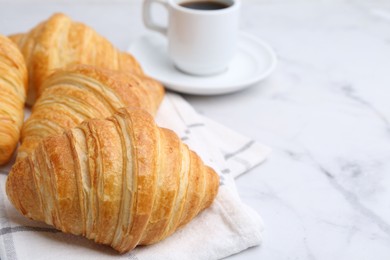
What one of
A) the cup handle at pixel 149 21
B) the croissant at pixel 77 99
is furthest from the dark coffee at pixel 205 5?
the croissant at pixel 77 99

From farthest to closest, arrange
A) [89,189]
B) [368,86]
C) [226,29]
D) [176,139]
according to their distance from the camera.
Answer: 1. [368,86]
2. [226,29]
3. [176,139]
4. [89,189]

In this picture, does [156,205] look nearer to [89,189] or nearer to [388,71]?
[89,189]

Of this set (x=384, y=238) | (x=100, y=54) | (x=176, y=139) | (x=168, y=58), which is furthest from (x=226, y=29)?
(x=384, y=238)

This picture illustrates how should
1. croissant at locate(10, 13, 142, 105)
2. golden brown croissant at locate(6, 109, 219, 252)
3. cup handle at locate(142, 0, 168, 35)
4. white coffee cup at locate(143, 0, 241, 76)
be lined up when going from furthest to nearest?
cup handle at locate(142, 0, 168, 35)
white coffee cup at locate(143, 0, 241, 76)
croissant at locate(10, 13, 142, 105)
golden brown croissant at locate(6, 109, 219, 252)

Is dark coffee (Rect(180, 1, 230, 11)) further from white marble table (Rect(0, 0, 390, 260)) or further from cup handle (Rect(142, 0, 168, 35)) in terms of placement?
white marble table (Rect(0, 0, 390, 260))

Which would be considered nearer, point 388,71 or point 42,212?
point 42,212

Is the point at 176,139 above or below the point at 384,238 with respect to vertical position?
above

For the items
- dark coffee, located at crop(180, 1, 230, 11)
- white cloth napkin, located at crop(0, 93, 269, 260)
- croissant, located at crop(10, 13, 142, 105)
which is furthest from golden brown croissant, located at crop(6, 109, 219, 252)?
dark coffee, located at crop(180, 1, 230, 11)
